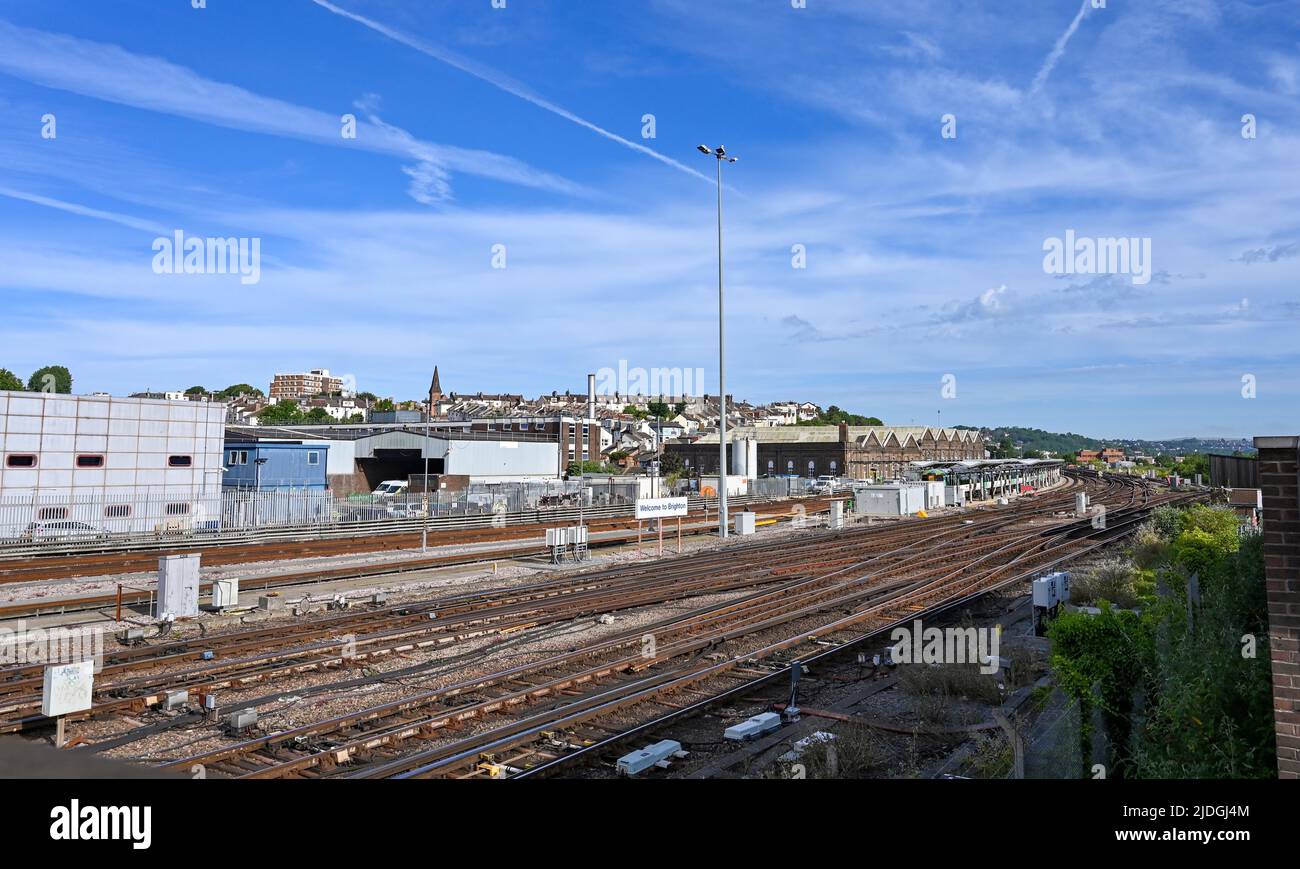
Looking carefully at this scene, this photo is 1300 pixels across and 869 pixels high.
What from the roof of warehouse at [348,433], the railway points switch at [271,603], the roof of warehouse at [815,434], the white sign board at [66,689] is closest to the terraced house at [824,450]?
the roof of warehouse at [815,434]

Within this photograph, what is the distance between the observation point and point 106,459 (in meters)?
32.5

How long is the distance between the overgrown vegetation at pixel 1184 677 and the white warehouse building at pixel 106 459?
30.9m

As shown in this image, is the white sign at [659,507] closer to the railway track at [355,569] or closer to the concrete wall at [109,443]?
the railway track at [355,569]

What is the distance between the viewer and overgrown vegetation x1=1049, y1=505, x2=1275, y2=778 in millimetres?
6094

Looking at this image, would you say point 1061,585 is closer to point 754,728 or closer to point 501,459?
point 754,728

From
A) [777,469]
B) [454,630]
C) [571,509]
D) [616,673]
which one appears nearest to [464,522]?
[571,509]

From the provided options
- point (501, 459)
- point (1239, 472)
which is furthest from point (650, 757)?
point (501, 459)

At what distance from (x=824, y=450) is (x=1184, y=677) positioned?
8665 cm

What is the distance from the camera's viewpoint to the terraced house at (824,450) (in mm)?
91438

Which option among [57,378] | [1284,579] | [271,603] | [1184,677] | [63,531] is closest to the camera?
[1284,579]
